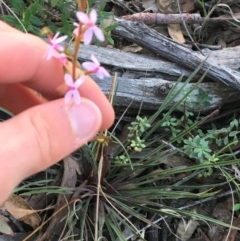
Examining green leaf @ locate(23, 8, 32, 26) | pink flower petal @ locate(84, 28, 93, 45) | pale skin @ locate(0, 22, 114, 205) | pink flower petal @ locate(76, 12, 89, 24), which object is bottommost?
green leaf @ locate(23, 8, 32, 26)

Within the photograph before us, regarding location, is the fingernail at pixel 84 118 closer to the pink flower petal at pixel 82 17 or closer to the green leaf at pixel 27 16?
the pink flower petal at pixel 82 17

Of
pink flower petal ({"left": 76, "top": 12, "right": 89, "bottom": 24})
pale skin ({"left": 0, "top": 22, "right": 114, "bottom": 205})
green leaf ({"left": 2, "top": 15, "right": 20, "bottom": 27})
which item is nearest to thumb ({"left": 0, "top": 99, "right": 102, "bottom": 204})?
pale skin ({"left": 0, "top": 22, "right": 114, "bottom": 205})

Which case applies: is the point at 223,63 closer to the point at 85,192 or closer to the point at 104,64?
the point at 104,64

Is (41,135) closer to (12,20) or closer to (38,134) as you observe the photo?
(38,134)

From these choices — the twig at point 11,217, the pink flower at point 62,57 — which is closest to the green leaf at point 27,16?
the twig at point 11,217

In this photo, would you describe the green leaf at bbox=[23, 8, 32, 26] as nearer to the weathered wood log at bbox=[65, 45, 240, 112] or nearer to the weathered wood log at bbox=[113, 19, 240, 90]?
the weathered wood log at bbox=[65, 45, 240, 112]

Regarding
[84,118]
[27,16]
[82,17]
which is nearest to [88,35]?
[82,17]

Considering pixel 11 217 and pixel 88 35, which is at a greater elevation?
pixel 88 35
